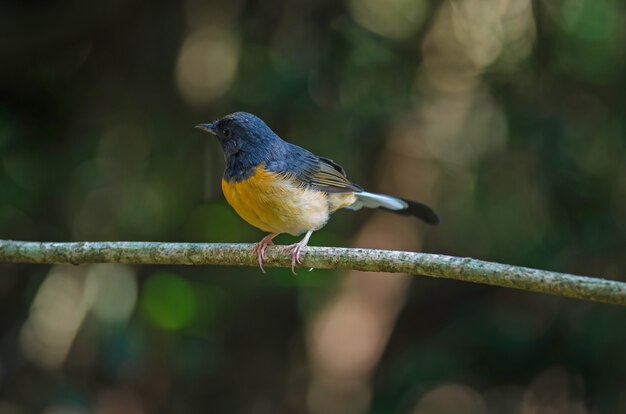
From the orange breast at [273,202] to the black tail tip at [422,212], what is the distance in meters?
0.77

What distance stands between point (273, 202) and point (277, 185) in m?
0.14

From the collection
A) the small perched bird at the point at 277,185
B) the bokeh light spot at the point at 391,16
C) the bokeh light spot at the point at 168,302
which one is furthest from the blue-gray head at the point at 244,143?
the bokeh light spot at the point at 391,16

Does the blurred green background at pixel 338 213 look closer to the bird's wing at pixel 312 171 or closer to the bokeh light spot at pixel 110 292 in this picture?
the bokeh light spot at pixel 110 292

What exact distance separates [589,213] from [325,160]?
252 cm

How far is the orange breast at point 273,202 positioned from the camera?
182 inches

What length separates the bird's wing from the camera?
192 inches

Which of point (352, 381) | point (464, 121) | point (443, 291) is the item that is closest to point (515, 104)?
point (464, 121)

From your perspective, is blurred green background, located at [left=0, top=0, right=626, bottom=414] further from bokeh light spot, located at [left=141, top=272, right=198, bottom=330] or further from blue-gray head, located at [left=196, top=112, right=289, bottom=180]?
blue-gray head, located at [left=196, top=112, right=289, bottom=180]

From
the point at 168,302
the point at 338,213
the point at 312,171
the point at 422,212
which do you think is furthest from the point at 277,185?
the point at 338,213

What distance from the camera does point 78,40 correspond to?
7363mm

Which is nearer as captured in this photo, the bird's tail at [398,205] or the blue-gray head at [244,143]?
the blue-gray head at [244,143]

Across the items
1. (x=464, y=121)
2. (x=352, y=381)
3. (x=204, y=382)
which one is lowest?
(x=204, y=382)

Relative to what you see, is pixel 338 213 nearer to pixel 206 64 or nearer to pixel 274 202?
pixel 206 64

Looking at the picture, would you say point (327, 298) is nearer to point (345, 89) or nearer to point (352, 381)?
point (352, 381)
